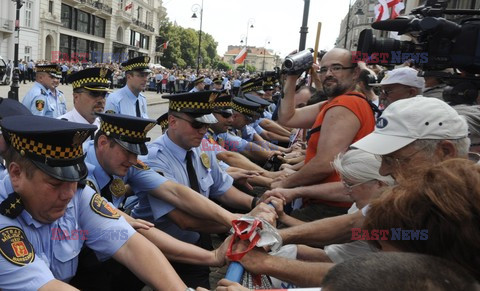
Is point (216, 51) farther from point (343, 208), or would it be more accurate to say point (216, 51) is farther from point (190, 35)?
point (343, 208)

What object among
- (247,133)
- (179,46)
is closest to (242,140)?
(247,133)

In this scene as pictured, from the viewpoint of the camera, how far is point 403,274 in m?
0.84

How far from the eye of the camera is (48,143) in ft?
6.64

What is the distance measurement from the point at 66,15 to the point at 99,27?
8.03 meters

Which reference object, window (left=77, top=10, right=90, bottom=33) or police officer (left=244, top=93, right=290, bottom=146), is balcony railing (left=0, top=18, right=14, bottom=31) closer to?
window (left=77, top=10, right=90, bottom=33)

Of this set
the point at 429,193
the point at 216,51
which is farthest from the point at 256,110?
the point at 216,51

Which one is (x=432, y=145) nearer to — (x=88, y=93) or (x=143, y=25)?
(x=88, y=93)

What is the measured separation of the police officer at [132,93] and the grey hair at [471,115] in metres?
5.15

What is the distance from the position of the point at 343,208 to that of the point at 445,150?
127cm

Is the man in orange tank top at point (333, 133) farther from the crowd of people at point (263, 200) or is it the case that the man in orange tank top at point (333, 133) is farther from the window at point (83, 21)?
the window at point (83, 21)

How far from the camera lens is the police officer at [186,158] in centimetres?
307

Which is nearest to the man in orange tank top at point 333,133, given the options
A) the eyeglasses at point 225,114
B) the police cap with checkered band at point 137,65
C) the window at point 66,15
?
the eyeglasses at point 225,114

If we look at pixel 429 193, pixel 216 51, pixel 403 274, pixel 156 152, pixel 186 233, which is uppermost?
pixel 216 51

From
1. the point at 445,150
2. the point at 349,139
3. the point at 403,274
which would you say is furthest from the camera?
the point at 349,139
